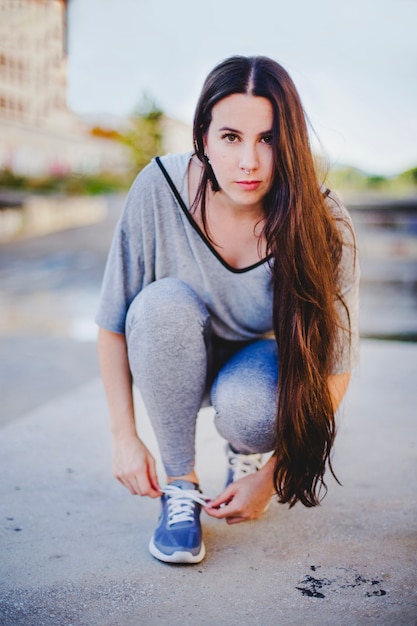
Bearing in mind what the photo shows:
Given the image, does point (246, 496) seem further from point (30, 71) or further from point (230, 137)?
point (30, 71)

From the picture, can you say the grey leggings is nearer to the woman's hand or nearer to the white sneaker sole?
the woman's hand

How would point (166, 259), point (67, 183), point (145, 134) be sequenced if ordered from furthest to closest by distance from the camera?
1. point (145, 134)
2. point (67, 183)
3. point (166, 259)

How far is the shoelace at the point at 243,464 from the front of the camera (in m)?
Result: 1.48

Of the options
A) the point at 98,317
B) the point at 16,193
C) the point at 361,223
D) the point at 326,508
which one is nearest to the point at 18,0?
the point at 98,317

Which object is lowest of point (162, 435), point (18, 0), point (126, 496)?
point (126, 496)

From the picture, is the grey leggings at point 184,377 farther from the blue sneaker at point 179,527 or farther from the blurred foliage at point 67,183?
the blurred foliage at point 67,183

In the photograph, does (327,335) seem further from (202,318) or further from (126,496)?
(126,496)

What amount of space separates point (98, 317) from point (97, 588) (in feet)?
1.75

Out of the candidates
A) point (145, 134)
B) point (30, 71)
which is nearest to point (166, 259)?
point (30, 71)

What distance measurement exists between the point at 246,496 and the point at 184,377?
0.84 ft

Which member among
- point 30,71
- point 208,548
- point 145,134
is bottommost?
point 208,548

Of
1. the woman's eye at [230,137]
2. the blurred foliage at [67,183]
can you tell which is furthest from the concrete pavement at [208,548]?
the blurred foliage at [67,183]

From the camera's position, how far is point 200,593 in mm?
1122

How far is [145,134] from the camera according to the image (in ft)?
80.6
